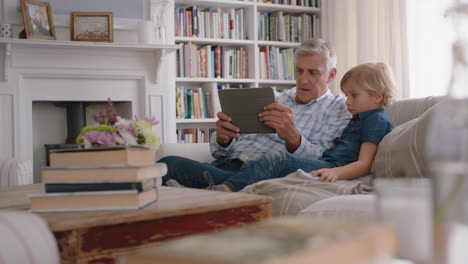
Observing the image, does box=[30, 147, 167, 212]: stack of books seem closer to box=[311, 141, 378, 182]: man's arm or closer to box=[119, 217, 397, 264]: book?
box=[119, 217, 397, 264]: book

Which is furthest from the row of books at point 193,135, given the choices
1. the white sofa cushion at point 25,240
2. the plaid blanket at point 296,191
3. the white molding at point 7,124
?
the white sofa cushion at point 25,240

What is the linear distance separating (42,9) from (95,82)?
0.66 m

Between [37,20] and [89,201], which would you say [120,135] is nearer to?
[89,201]

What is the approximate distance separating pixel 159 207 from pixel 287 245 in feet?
2.58

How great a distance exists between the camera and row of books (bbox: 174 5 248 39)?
4.47 meters

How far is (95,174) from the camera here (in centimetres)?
114

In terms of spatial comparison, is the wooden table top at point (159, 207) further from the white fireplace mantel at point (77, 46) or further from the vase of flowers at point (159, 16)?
the vase of flowers at point (159, 16)

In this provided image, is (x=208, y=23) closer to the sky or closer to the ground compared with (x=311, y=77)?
closer to the sky

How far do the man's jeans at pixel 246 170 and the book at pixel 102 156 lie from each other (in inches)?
37.9

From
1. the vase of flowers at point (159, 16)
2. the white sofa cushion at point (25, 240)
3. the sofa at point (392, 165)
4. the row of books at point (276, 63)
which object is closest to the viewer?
the white sofa cushion at point (25, 240)

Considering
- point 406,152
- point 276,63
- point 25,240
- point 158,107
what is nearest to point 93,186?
point 25,240

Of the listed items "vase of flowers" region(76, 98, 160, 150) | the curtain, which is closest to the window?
the curtain

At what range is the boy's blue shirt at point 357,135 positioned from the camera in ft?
7.08

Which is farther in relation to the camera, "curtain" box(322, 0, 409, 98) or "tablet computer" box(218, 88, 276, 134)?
"curtain" box(322, 0, 409, 98)
